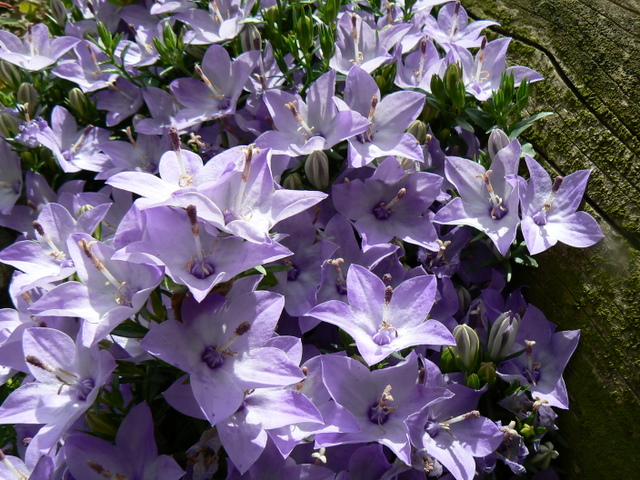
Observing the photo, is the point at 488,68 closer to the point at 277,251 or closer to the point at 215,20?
the point at 215,20

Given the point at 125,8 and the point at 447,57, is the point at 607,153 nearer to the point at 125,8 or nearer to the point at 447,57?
the point at 447,57

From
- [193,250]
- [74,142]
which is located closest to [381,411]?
[193,250]

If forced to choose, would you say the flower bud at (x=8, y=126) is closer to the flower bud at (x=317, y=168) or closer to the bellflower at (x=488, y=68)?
the flower bud at (x=317, y=168)

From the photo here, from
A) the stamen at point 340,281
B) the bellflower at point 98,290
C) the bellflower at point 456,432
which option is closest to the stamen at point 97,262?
the bellflower at point 98,290

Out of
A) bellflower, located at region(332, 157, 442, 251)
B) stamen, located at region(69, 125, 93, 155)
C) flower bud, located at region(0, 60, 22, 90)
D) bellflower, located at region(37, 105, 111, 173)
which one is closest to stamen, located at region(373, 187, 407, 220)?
bellflower, located at region(332, 157, 442, 251)

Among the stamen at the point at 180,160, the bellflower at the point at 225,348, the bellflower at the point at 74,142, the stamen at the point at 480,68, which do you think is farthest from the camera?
the bellflower at the point at 74,142

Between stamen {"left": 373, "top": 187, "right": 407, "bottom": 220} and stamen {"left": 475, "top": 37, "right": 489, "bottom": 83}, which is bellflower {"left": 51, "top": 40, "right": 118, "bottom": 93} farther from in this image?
stamen {"left": 475, "top": 37, "right": 489, "bottom": 83}
